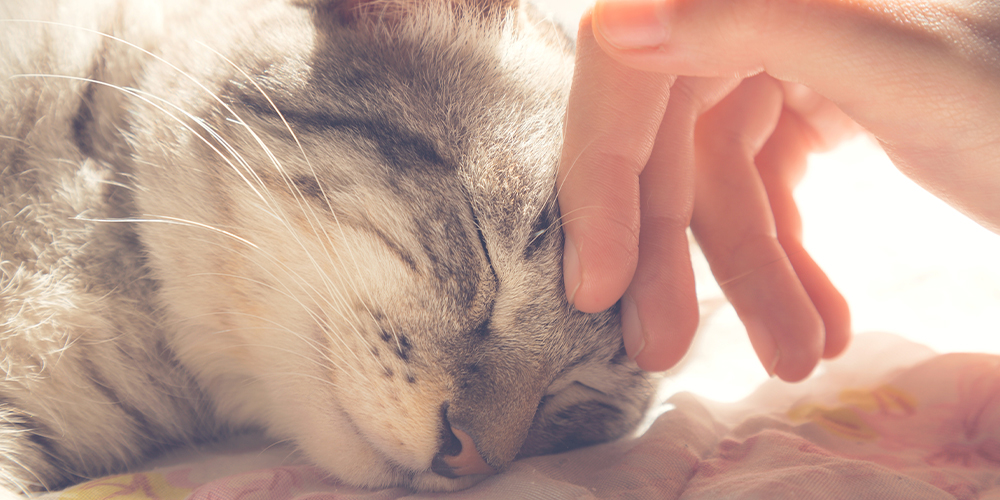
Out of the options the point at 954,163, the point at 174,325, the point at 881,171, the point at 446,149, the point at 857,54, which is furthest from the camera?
the point at 881,171

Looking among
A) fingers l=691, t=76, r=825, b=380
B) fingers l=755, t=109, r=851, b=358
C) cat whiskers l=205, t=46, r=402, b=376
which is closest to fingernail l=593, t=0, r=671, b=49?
cat whiskers l=205, t=46, r=402, b=376

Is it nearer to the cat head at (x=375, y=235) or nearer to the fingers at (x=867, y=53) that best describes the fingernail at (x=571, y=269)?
the cat head at (x=375, y=235)

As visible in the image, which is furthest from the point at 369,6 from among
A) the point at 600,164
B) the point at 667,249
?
the point at 667,249

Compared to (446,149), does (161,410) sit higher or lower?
lower

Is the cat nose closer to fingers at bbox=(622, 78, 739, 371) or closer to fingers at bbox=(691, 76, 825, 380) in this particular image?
fingers at bbox=(622, 78, 739, 371)

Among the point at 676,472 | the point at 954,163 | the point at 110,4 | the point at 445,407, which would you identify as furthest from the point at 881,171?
the point at 110,4

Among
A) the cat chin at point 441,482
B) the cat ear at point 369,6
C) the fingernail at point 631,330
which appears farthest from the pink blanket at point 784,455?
the cat ear at point 369,6

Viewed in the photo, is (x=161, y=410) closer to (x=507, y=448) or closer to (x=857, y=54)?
(x=507, y=448)

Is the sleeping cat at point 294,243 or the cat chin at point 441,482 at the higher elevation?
the sleeping cat at point 294,243
